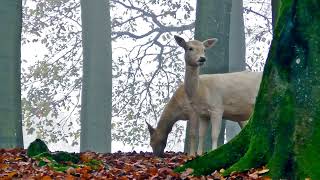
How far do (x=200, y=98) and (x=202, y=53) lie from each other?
1188mm

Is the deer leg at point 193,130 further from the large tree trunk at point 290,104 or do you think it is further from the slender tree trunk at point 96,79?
the slender tree trunk at point 96,79

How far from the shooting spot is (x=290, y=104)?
26.2ft

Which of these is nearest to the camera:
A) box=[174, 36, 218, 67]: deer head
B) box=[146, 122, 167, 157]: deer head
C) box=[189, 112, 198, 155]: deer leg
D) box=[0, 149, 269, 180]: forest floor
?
box=[0, 149, 269, 180]: forest floor

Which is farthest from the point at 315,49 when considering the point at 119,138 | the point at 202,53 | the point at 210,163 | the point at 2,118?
the point at 119,138

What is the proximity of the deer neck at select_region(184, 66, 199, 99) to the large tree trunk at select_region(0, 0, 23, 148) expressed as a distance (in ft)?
10.4

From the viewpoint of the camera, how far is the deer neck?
13.8 m

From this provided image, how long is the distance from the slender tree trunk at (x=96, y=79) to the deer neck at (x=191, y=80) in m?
9.03

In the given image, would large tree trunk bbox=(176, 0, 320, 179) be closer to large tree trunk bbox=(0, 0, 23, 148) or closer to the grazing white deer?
the grazing white deer

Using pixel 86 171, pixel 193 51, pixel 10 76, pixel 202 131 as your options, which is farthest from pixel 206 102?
pixel 86 171

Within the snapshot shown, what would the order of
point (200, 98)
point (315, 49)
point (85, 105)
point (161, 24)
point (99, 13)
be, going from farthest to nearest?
point (161, 24) < point (99, 13) < point (85, 105) < point (200, 98) < point (315, 49)

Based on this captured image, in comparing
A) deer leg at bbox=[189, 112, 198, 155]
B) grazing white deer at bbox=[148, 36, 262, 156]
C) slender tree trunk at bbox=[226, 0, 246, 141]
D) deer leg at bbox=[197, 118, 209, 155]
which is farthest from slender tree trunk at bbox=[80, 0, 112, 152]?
deer leg at bbox=[189, 112, 198, 155]

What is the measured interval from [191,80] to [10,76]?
3360mm

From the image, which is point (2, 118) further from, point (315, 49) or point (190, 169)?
point (315, 49)

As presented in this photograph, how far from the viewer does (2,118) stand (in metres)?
14.6
